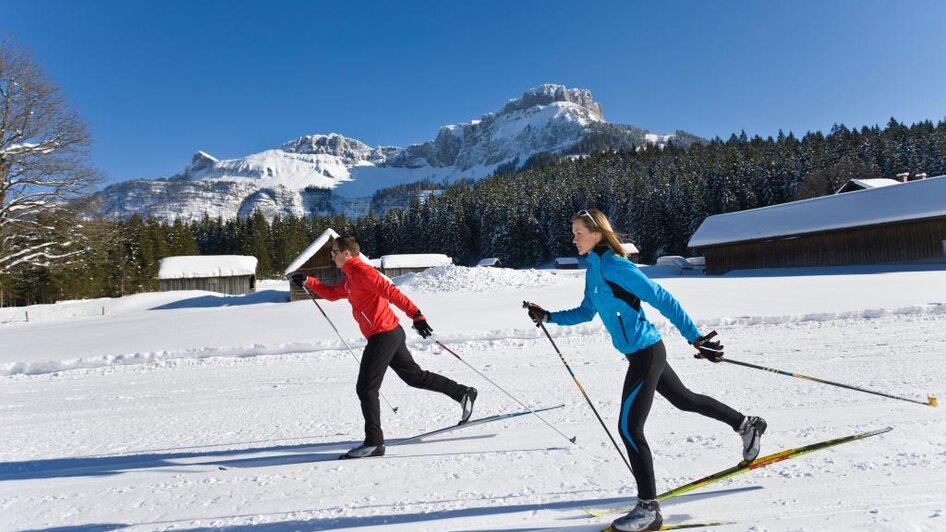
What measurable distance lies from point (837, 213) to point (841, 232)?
160 cm

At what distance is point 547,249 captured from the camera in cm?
7306

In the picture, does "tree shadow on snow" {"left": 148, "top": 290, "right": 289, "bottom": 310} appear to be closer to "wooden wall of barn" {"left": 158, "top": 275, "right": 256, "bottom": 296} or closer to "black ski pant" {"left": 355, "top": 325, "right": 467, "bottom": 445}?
"wooden wall of barn" {"left": 158, "top": 275, "right": 256, "bottom": 296}

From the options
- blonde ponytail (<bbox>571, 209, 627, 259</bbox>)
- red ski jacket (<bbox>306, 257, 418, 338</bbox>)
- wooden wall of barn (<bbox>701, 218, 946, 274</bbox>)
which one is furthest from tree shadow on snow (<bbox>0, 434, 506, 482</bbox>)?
wooden wall of barn (<bbox>701, 218, 946, 274</bbox>)

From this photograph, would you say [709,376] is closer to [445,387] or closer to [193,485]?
[445,387]

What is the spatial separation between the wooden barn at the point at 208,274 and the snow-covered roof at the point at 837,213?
41631 mm

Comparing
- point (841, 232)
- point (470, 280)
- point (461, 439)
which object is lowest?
point (461, 439)

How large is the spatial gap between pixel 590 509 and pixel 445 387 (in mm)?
2323

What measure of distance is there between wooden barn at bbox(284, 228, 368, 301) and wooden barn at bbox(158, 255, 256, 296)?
50.0 feet

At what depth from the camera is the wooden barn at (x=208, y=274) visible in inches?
1729

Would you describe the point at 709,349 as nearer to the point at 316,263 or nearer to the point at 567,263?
the point at 316,263

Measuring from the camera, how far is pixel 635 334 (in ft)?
10.6

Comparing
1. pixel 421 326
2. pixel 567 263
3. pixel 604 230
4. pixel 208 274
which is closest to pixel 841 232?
pixel 567 263

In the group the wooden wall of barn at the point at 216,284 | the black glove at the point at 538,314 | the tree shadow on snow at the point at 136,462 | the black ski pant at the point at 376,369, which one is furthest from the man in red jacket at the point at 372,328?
the wooden wall of barn at the point at 216,284

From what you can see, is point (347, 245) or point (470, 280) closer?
point (347, 245)
